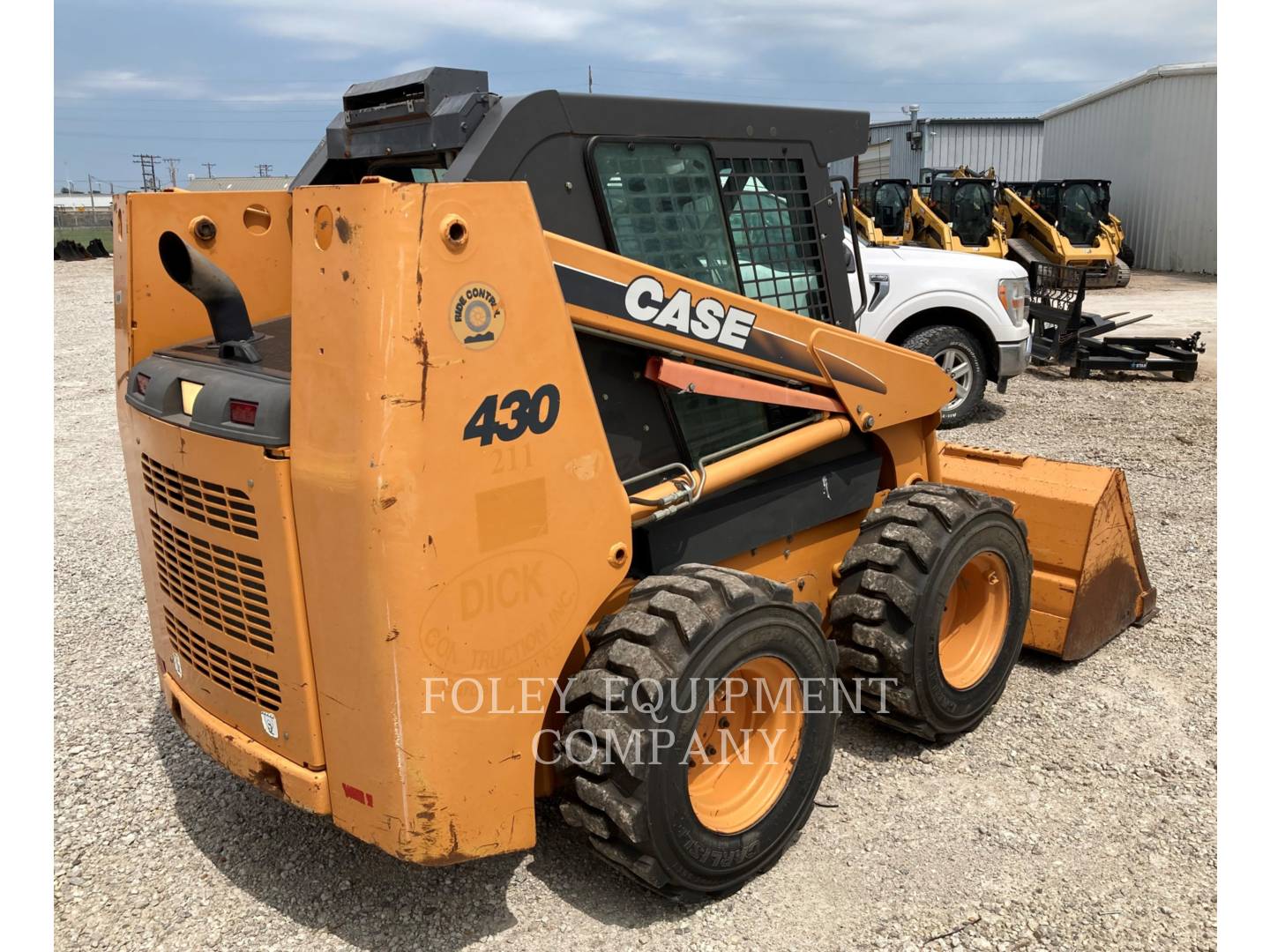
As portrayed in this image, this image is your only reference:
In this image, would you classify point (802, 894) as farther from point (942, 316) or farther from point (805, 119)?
point (942, 316)

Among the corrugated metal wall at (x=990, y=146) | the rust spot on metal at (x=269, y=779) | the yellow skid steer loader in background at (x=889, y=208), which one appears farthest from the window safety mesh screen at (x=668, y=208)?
the corrugated metal wall at (x=990, y=146)

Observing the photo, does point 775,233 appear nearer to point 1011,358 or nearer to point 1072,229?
point 1011,358

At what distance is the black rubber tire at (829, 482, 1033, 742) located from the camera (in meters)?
3.82

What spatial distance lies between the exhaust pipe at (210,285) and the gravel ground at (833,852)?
1791 millimetres

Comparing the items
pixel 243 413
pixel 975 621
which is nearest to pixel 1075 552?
pixel 975 621

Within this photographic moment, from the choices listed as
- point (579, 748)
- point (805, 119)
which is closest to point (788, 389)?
point (805, 119)

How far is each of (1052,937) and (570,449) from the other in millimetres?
2068

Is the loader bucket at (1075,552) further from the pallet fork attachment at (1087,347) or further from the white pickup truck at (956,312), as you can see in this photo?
the pallet fork attachment at (1087,347)

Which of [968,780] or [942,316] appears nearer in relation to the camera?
[968,780]

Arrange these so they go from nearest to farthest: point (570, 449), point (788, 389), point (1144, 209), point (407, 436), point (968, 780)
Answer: point (407, 436) → point (570, 449) → point (788, 389) → point (968, 780) → point (1144, 209)

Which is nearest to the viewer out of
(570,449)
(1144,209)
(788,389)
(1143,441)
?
(570,449)

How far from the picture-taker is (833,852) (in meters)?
3.53

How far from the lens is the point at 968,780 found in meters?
3.95

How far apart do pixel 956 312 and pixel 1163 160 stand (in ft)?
69.6
